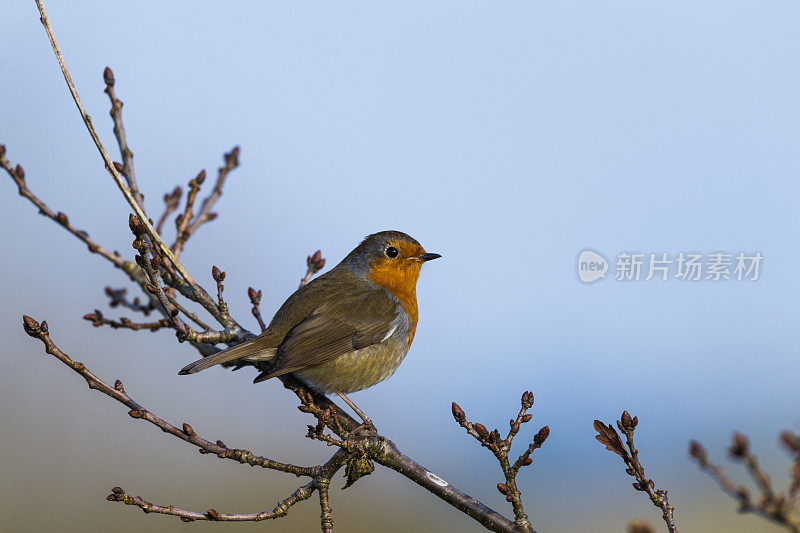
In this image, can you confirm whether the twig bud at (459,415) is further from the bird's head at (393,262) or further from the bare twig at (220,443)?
the bird's head at (393,262)

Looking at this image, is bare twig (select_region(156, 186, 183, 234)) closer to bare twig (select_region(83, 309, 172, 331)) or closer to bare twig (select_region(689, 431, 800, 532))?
bare twig (select_region(83, 309, 172, 331))

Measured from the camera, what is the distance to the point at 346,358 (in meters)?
6.02

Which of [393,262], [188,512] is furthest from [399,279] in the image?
[188,512]

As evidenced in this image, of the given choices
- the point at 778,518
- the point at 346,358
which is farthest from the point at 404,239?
the point at 778,518

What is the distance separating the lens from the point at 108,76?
234 inches

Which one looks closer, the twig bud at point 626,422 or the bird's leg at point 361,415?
the twig bud at point 626,422

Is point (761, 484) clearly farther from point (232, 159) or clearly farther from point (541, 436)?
point (232, 159)

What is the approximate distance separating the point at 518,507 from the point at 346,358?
2.41 meters

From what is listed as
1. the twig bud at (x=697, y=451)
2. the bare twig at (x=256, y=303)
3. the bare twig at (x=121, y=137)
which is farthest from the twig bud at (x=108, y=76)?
the twig bud at (x=697, y=451)

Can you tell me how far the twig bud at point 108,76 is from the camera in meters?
5.93

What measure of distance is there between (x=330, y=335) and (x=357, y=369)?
36 cm

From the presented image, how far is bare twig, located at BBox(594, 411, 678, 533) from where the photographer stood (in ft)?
12.2

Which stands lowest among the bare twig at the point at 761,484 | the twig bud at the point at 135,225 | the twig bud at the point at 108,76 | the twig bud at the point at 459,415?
the bare twig at the point at 761,484

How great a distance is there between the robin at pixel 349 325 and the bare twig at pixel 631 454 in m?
2.00
